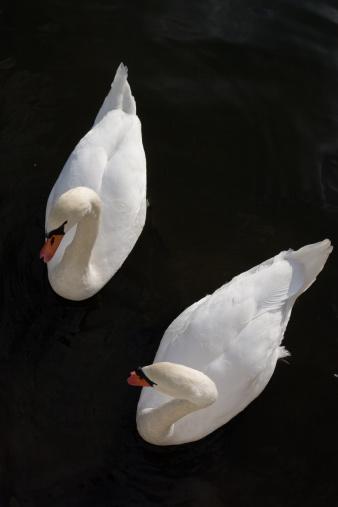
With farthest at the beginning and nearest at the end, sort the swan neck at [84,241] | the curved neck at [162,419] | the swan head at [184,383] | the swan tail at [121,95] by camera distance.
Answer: the swan tail at [121,95]
the swan neck at [84,241]
the curved neck at [162,419]
the swan head at [184,383]

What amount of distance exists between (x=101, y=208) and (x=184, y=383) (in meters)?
2.05

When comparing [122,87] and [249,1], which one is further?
[249,1]

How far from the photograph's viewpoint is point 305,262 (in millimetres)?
6875

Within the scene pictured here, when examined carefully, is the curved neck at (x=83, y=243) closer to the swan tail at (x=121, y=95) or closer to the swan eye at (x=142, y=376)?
the swan eye at (x=142, y=376)

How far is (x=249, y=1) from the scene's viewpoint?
10.1 metres

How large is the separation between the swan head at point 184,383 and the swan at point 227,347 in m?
0.16

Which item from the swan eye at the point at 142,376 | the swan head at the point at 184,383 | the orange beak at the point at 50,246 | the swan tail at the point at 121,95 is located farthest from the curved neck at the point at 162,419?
the swan tail at the point at 121,95

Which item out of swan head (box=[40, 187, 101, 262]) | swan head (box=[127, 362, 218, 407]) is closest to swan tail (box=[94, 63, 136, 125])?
swan head (box=[40, 187, 101, 262])

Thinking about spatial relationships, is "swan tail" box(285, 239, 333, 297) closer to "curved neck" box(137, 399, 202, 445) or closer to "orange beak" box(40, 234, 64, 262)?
"curved neck" box(137, 399, 202, 445)

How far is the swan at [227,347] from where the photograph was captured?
245 inches

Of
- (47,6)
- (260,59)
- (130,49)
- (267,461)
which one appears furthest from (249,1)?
(267,461)

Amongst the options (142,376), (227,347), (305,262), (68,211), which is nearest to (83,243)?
(68,211)

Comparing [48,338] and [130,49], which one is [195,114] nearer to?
[130,49]

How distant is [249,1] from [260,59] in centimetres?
105
